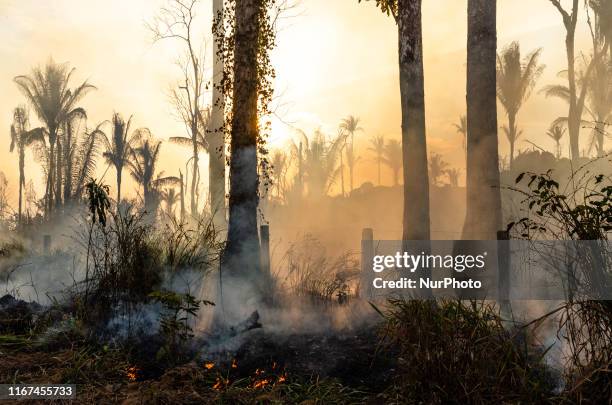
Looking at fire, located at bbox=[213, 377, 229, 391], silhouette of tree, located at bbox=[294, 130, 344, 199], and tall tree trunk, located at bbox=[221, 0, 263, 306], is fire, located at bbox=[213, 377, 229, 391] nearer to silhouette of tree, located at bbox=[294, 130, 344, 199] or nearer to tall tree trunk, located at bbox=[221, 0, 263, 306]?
tall tree trunk, located at bbox=[221, 0, 263, 306]

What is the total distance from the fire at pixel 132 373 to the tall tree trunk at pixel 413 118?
4.41 m

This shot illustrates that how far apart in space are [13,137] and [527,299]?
1236 inches

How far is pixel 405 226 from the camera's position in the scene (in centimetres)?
830

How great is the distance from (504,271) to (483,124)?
251cm

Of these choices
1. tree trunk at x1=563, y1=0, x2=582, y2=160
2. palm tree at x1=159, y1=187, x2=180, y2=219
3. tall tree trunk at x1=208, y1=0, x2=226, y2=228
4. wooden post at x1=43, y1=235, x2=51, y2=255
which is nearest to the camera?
tall tree trunk at x1=208, y1=0, x2=226, y2=228

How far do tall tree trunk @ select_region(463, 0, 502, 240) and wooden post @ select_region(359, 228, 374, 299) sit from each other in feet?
5.39

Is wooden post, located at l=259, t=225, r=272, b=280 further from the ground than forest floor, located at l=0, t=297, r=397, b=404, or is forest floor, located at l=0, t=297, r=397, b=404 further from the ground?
wooden post, located at l=259, t=225, r=272, b=280

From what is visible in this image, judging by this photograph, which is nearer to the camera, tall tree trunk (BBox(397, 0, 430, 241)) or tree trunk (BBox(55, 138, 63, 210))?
tall tree trunk (BBox(397, 0, 430, 241))

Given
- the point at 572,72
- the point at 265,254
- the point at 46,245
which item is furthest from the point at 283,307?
the point at 572,72

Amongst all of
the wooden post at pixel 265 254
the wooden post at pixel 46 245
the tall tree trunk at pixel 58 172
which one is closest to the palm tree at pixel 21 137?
the tall tree trunk at pixel 58 172

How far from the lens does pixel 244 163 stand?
801 cm

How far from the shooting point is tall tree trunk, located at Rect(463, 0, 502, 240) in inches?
334

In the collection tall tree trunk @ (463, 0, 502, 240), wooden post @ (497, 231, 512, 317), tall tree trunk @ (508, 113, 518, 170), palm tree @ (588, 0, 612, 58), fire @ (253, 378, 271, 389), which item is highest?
palm tree @ (588, 0, 612, 58)

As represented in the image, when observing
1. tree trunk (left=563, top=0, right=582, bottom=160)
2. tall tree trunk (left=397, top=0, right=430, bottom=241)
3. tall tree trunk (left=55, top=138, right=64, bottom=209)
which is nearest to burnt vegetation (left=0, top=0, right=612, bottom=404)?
tall tree trunk (left=397, top=0, right=430, bottom=241)
